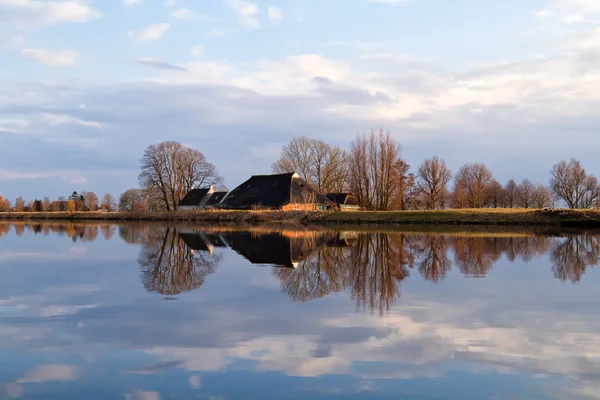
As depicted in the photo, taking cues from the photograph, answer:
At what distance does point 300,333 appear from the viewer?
19.9 ft

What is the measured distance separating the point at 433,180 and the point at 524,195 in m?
22.6

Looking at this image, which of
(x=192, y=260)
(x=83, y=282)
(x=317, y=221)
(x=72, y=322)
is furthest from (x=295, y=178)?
(x=72, y=322)

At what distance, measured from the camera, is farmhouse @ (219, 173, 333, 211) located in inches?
2095

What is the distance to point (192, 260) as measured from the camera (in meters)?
14.2

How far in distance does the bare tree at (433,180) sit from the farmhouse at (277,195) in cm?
1428

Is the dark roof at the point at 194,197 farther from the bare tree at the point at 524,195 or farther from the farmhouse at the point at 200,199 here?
the bare tree at the point at 524,195

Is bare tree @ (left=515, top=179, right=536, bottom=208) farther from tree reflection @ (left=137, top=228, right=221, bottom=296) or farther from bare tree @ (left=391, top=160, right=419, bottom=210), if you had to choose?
tree reflection @ (left=137, top=228, right=221, bottom=296)

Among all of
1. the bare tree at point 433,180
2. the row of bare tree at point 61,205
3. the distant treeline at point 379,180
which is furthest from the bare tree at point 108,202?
the bare tree at point 433,180

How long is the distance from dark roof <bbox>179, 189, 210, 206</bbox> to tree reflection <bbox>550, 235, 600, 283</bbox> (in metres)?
52.5

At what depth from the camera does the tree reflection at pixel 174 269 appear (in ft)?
31.7

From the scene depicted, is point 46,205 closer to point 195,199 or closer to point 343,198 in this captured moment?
point 195,199

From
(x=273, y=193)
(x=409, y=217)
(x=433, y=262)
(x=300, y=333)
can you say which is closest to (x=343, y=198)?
(x=273, y=193)

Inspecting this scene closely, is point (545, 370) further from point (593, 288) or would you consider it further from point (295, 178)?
point (295, 178)

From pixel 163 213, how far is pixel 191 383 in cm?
5282
